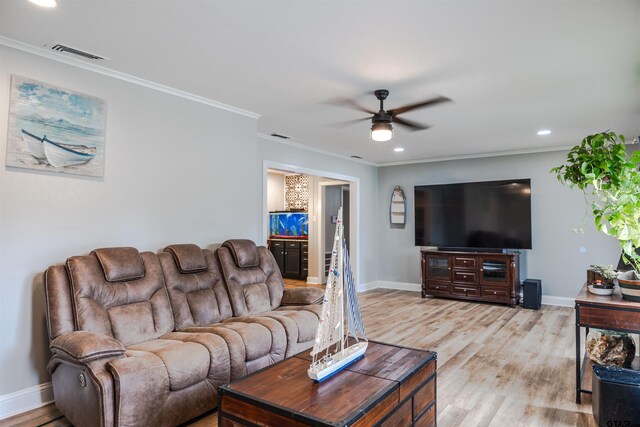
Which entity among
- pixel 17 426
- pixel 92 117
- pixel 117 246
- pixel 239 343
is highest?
pixel 92 117

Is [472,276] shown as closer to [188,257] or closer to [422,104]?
[422,104]

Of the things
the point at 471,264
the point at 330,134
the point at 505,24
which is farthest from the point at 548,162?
the point at 505,24

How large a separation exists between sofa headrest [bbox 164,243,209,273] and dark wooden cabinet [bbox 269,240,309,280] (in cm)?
504

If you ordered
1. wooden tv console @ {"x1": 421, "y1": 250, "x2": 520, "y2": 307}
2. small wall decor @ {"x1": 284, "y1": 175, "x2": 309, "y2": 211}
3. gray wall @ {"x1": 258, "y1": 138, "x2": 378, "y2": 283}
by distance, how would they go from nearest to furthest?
1. wooden tv console @ {"x1": 421, "y1": 250, "x2": 520, "y2": 307}
2. gray wall @ {"x1": 258, "y1": 138, "x2": 378, "y2": 283}
3. small wall decor @ {"x1": 284, "y1": 175, "x2": 309, "y2": 211}

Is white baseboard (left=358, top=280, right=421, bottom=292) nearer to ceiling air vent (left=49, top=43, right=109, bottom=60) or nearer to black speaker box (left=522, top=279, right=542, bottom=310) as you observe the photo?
black speaker box (left=522, top=279, right=542, bottom=310)

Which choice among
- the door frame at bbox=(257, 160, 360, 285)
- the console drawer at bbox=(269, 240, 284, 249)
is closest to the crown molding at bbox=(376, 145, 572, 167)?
the door frame at bbox=(257, 160, 360, 285)

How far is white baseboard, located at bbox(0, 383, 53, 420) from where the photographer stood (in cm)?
256

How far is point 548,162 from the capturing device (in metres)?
6.16

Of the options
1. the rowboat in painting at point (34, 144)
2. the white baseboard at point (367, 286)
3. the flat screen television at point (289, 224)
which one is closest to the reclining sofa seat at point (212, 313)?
the rowboat in painting at point (34, 144)

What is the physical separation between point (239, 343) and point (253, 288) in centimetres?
98

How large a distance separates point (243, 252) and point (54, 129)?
1799 mm

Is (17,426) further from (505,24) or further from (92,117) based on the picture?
(505,24)

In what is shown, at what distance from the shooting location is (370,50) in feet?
8.94

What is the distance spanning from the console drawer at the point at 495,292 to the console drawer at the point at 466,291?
12 centimetres
